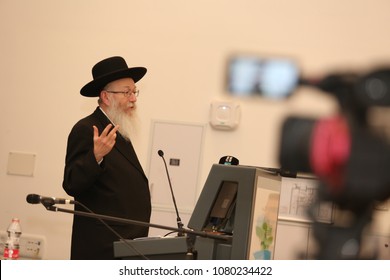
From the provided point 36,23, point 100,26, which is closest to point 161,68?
point 100,26

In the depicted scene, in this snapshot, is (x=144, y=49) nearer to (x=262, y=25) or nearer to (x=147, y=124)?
(x=147, y=124)

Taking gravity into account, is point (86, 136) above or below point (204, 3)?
below

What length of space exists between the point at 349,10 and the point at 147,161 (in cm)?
175

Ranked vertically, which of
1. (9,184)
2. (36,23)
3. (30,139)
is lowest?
(9,184)

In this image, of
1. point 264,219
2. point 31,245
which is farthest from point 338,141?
point 31,245

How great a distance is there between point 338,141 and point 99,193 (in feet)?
7.47

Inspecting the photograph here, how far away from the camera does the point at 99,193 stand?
2.81 m

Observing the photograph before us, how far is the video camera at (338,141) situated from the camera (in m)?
0.60

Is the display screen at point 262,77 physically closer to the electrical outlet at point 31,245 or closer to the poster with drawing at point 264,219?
the poster with drawing at point 264,219

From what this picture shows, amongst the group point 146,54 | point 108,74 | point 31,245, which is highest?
point 146,54

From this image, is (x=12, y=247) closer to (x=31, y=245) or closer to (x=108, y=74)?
(x=108, y=74)

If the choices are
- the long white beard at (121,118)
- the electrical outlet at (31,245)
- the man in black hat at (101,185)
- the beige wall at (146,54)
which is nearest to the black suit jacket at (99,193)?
the man in black hat at (101,185)

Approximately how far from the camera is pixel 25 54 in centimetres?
458

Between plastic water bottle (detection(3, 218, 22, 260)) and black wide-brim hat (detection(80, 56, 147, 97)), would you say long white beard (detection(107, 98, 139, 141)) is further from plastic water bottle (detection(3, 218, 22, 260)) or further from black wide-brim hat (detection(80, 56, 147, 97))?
plastic water bottle (detection(3, 218, 22, 260))
